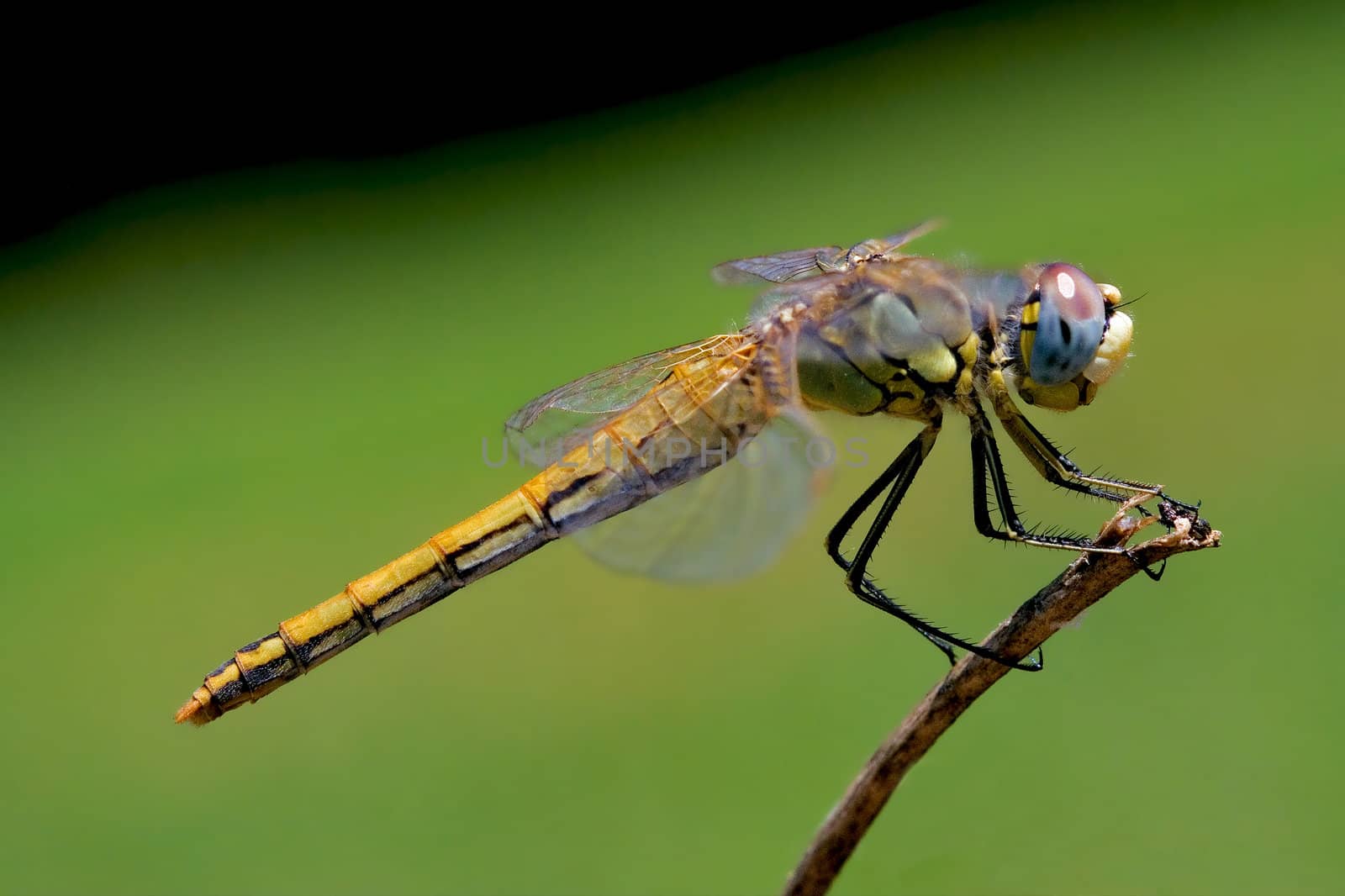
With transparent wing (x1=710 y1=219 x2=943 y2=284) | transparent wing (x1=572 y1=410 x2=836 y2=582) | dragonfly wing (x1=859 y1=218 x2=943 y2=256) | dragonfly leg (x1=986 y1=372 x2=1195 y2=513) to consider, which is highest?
transparent wing (x1=710 y1=219 x2=943 y2=284)

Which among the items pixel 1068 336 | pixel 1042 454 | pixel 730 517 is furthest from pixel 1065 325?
pixel 730 517

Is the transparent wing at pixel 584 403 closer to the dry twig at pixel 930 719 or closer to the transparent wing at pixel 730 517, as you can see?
the transparent wing at pixel 730 517

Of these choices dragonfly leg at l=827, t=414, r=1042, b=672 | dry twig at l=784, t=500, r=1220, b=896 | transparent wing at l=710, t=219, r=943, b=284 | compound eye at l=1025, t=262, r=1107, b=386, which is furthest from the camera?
transparent wing at l=710, t=219, r=943, b=284

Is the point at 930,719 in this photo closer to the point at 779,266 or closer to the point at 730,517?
the point at 730,517

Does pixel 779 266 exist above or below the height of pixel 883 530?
above

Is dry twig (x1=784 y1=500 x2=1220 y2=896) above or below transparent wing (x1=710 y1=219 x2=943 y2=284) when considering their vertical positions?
below

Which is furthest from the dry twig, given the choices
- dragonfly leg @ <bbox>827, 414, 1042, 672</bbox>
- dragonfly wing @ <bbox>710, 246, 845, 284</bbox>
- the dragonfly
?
dragonfly wing @ <bbox>710, 246, 845, 284</bbox>

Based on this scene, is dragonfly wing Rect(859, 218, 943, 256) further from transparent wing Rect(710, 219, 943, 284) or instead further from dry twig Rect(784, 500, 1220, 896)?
dry twig Rect(784, 500, 1220, 896)
